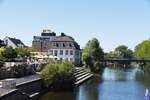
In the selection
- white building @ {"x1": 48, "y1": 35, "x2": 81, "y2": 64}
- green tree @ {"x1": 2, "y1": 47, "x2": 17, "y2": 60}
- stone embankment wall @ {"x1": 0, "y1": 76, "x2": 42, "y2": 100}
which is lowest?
stone embankment wall @ {"x1": 0, "y1": 76, "x2": 42, "y2": 100}

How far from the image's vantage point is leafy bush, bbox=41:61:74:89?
143 ft

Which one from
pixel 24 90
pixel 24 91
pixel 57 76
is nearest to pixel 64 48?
pixel 57 76

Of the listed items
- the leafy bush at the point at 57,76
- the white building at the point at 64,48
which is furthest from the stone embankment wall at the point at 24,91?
the white building at the point at 64,48

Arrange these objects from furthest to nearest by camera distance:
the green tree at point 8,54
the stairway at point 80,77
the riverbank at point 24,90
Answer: the green tree at point 8,54 → the stairway at point 80,77 → the riverbank at point 24,90

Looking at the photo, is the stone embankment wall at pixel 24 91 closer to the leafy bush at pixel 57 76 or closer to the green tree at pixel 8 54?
the leafy bush at pixel 57 76

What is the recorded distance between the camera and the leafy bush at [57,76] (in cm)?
4367

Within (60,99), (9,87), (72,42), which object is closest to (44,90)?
(60,99)

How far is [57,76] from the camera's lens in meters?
44.0

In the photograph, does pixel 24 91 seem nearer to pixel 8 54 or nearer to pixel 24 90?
pixel 24 90

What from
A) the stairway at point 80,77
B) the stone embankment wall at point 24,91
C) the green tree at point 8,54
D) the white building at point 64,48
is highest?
the white building at point 64,48

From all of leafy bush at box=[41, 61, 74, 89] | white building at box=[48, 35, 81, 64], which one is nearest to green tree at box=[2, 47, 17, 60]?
leafy bush at box=[41, 61, 74, 89]

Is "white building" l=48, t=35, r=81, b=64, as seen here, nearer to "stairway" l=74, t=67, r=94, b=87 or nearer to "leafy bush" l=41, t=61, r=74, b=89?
"stairway" l=74, t=67, r=94, b=87

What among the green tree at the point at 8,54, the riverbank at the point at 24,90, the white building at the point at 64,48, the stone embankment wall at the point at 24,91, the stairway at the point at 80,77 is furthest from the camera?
the white building at the point at 64,48

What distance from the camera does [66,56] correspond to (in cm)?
9894
